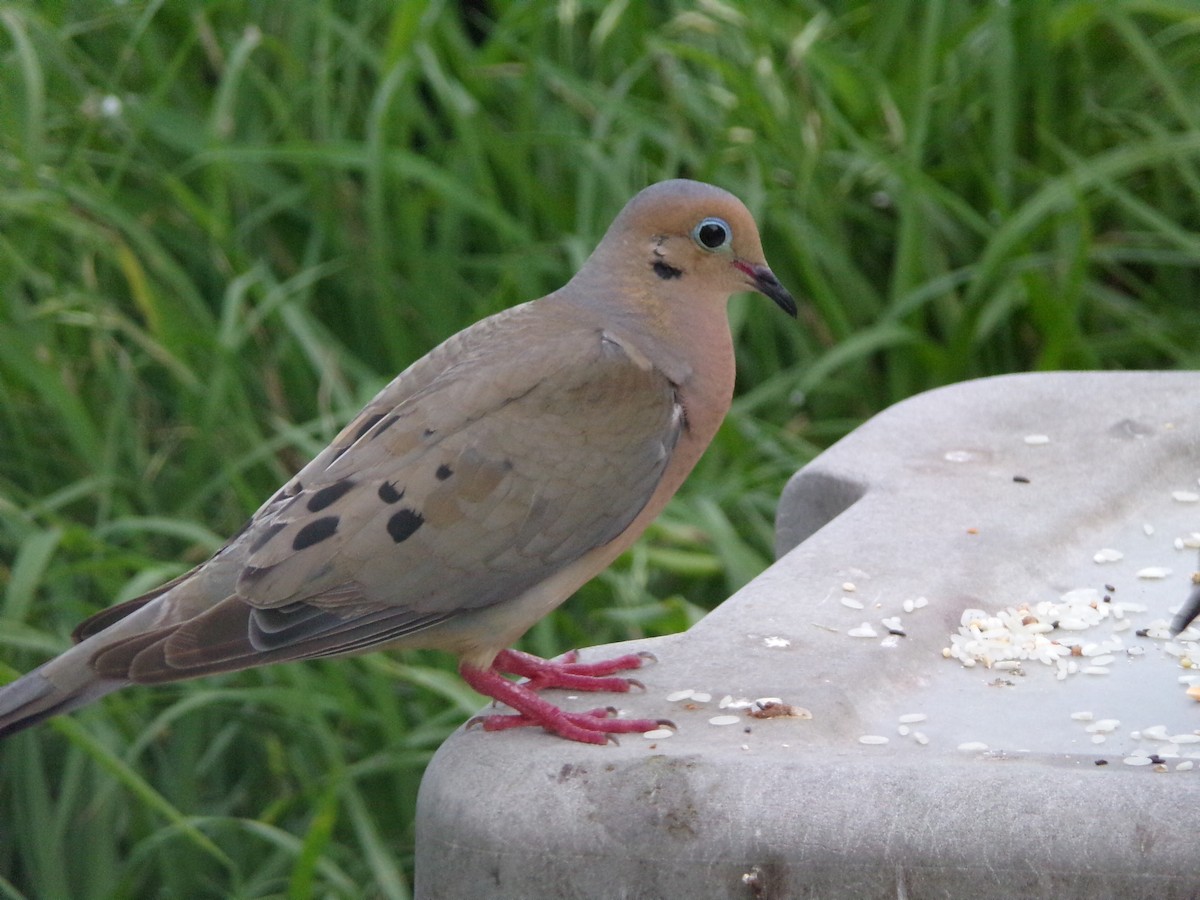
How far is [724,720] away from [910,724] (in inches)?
8.6

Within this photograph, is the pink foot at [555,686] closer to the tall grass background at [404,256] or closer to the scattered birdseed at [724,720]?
the scattered birdseed at [724,720]

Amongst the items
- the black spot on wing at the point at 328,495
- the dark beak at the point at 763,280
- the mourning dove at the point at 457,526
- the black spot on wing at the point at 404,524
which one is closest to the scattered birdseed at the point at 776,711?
the mourning dove at the point at 457,526

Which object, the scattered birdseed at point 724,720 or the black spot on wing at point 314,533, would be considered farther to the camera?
the black spot on wing at point 314,533

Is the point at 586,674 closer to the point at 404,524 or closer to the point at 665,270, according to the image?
the point at 404,524

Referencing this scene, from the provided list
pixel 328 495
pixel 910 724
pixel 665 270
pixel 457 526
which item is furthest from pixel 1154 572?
pixel 328 495

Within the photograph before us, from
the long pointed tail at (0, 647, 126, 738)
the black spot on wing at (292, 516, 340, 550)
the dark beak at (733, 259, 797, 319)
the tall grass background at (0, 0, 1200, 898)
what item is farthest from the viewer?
the tall grass background at (0, 0, 1200, 898)

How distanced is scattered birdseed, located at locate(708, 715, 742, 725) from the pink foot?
0.16 ft

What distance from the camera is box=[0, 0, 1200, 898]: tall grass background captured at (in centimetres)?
323

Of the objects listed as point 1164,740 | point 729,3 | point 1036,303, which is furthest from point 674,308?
point 729,3

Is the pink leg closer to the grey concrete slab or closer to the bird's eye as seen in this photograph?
the grey concrete slab

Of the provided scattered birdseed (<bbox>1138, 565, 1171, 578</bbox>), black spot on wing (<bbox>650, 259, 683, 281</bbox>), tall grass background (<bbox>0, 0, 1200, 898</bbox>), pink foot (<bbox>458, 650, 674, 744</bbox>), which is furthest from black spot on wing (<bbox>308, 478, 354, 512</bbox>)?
scattered birdseed (<bbox>1138, 565, 1171, 578</bbox>)

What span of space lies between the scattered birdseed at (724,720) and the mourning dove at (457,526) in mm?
138

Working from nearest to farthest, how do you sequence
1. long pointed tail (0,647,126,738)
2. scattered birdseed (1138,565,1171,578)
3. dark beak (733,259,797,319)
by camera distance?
long pointed tail (0,647,126,738) < scattered birdseed (1138,565,1171,578) < dark beak (733,259,797,319)

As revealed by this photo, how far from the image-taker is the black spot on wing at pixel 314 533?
223 cm
